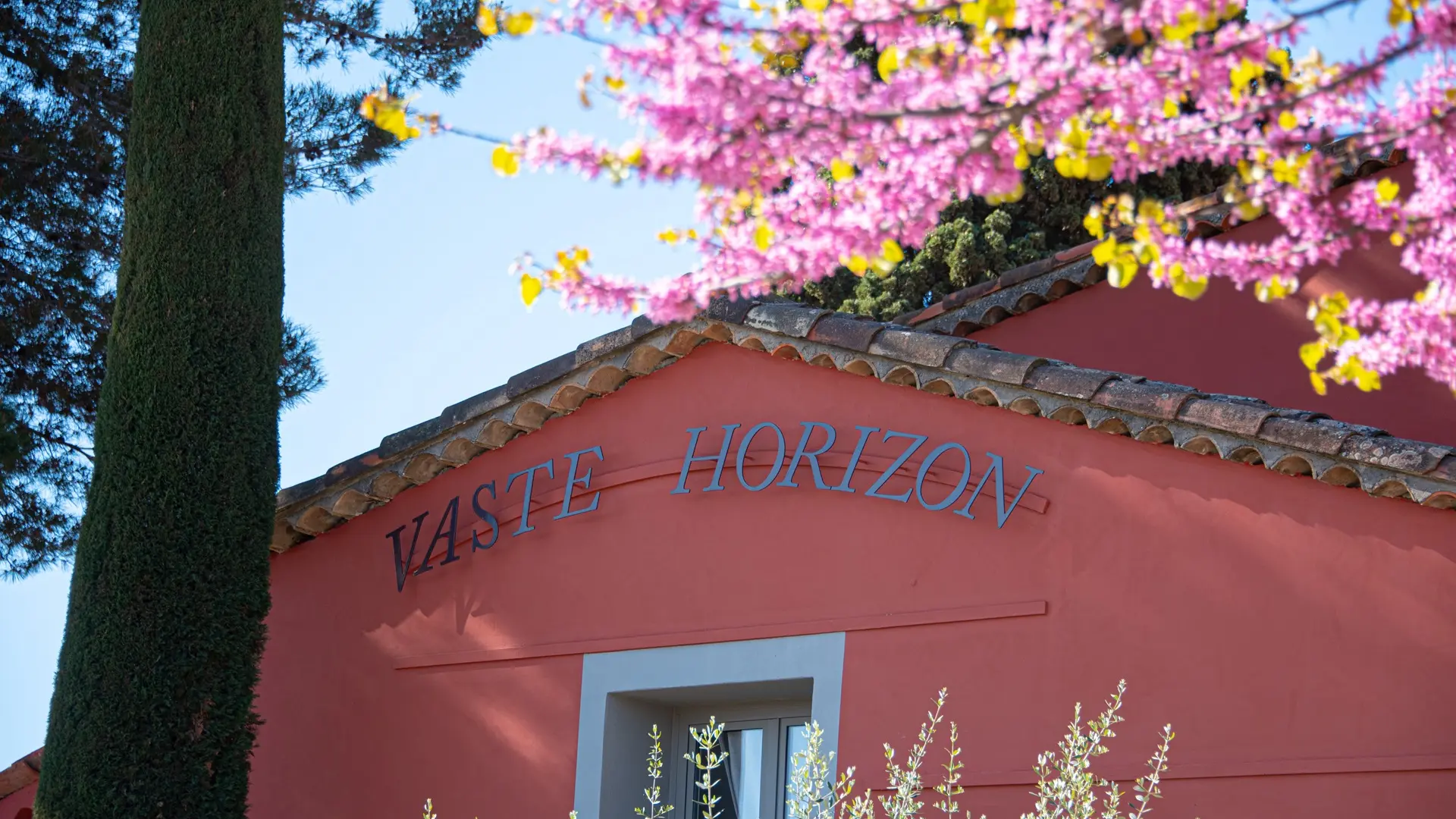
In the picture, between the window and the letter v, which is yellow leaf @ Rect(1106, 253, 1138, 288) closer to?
the window

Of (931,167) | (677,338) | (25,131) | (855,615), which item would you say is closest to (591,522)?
(677,338)

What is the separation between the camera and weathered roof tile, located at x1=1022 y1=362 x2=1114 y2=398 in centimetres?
695

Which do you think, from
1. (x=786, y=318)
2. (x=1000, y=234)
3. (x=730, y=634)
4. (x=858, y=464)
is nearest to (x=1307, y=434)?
(x=858, y=464)

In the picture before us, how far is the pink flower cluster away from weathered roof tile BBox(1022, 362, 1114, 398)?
289 cm

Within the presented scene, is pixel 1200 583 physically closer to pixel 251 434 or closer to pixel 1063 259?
pixel 1063 259

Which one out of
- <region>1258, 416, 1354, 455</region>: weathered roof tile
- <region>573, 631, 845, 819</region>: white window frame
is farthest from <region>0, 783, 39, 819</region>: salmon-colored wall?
<region>1258, 416, 1354, 455</region>: weathered roof tile

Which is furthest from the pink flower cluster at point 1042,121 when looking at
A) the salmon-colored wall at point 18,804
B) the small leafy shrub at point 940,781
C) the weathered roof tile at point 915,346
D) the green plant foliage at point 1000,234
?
the green plant foliage at point 1000,234

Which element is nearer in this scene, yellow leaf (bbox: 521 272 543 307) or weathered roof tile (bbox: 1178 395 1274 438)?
yellow leaf (bbox: 521 272 543 307)

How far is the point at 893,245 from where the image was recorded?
12.7 feet

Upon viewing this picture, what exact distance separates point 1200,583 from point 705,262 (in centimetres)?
330

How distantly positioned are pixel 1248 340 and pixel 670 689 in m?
3.95

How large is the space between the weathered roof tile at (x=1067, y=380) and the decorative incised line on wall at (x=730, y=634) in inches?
36.3

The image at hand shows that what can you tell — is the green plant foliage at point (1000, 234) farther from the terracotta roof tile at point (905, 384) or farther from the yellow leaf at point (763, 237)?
the yellow leaf at point (763, 237)

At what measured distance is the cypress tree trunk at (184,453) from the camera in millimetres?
7449
